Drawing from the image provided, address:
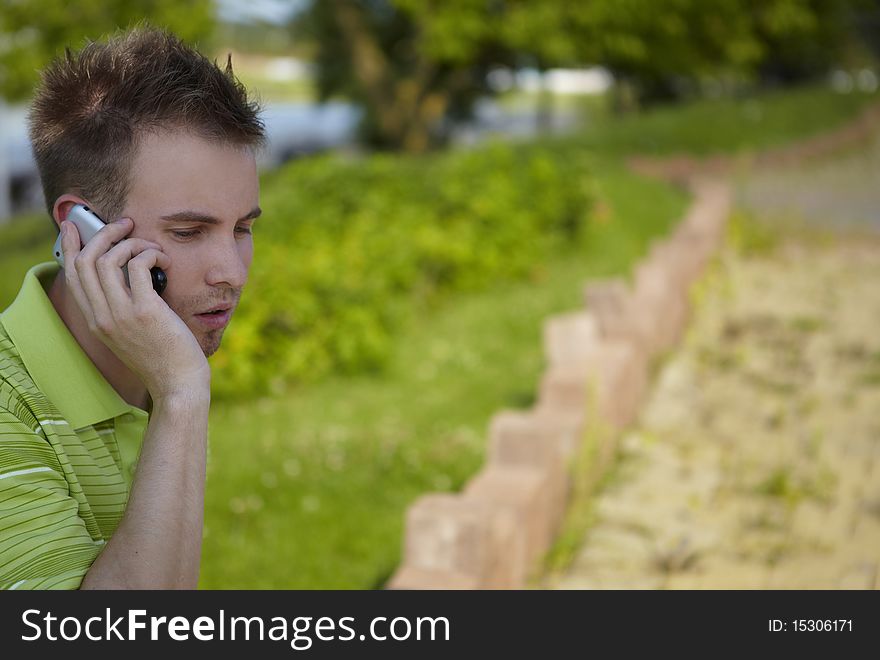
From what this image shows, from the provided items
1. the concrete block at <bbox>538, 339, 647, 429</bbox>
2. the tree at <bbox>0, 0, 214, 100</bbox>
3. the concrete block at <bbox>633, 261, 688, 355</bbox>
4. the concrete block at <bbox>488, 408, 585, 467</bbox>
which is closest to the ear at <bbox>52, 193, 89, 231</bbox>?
the concrete block at <bbox>488, 408, 585, 467</bbox>

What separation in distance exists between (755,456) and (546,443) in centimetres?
189

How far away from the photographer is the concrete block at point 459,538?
3.07 m

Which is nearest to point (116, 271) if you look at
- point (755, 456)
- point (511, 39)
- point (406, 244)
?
point (755, 456)

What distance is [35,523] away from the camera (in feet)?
4.31

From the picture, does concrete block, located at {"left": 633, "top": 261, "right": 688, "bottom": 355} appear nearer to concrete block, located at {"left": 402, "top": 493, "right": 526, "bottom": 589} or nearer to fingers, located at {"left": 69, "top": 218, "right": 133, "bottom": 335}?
concrete block, located at {"left": 402, "top": 493, "right": 526, "bottom": 589}

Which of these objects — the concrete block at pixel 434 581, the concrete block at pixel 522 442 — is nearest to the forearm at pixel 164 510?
the concrete block at pixel 434 581

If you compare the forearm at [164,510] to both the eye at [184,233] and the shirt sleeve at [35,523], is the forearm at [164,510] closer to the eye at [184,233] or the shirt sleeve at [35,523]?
the shirt sleeve at [35,523]

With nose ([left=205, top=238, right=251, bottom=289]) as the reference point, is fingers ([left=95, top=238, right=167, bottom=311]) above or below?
below

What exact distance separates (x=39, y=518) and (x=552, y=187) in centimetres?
903

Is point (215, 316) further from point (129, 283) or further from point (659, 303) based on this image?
point (659, 303)

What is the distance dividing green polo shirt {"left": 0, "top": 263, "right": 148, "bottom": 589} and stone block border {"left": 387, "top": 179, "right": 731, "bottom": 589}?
1633mm

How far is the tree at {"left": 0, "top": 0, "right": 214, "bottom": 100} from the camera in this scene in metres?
13.9
